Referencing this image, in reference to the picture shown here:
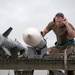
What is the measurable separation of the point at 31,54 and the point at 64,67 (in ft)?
4.61

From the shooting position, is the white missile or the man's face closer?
the man's face

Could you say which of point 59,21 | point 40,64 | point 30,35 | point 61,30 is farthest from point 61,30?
point 40,64

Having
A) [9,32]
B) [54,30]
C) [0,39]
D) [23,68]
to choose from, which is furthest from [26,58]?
[9,32]

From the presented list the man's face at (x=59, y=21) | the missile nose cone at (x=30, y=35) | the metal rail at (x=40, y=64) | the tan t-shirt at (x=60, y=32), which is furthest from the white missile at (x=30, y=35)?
the metal rail at (x=40, y=64)

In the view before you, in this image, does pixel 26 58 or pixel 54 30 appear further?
pixel 26 58

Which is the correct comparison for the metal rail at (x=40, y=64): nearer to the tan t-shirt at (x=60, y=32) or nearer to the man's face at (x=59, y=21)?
the tan t-shirt at (x=60, y=32)

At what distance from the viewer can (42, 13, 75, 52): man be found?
5945 mm

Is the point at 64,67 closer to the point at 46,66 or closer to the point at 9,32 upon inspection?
the point at 46,66

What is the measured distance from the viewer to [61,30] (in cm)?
638

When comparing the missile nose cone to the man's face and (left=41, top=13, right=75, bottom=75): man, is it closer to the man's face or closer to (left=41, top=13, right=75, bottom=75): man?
(left=41, top=13, right=75, bottom=75): man

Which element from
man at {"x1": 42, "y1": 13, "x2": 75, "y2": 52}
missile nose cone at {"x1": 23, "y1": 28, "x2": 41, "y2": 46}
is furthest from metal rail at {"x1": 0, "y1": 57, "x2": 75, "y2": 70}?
man at {"x1": 42, "y1": 13, "x2": 75, "y2": 52}

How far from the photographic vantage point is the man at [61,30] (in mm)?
5945

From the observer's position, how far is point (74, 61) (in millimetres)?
9555

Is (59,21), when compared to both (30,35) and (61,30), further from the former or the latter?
(30,35)
